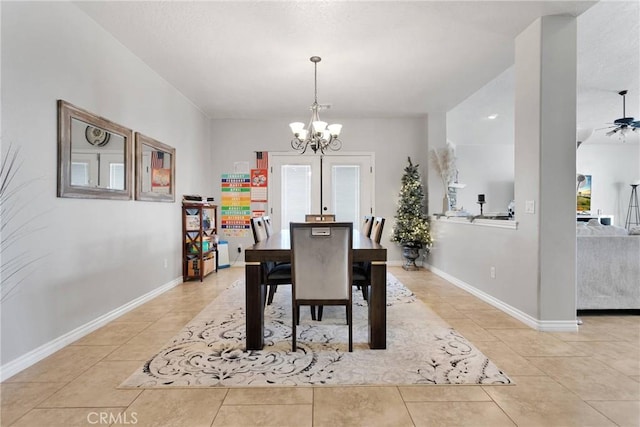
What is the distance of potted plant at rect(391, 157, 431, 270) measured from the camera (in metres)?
5.23

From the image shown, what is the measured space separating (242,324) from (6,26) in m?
2.63

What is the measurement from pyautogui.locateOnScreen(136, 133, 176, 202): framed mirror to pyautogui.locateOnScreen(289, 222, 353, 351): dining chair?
220cm

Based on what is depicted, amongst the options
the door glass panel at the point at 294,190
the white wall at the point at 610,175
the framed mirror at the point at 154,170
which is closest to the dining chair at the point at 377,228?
the door glass panel at the point at 294,190

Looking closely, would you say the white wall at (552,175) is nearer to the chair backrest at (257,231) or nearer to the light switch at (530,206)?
the light switch at (530,206)

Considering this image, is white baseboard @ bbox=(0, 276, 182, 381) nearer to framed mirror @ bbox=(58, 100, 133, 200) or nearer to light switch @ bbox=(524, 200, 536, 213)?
framed mirror @ bbox=(58, 100, 133, 200)

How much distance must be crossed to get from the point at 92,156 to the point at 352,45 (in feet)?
8.52

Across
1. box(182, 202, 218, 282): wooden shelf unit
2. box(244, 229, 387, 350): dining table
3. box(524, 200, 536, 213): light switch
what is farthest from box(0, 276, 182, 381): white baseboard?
box(524, 200, 536, 213): light switch

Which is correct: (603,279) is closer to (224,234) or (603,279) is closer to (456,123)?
(456,123)

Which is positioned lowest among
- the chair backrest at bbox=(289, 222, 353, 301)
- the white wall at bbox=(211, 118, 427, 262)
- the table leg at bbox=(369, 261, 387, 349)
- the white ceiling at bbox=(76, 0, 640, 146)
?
the table leg at bbox=(369, 261, 387, 349)

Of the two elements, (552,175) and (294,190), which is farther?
(294,190)

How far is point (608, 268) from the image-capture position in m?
2.98

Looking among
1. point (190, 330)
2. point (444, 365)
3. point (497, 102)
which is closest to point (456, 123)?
point (497, 102)

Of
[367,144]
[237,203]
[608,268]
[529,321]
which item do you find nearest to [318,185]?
[367,144]

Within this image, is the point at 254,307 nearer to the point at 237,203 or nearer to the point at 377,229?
the point at 377,229
